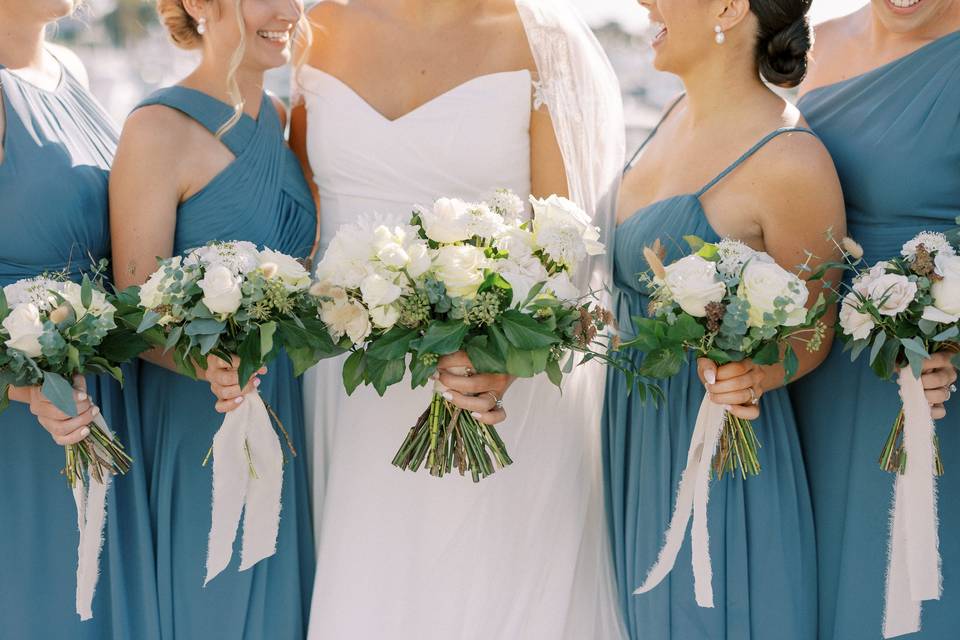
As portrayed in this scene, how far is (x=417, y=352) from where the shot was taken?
3.11m

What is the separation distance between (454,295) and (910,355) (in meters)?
1.32

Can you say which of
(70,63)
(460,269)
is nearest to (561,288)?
Answer: (460,269)

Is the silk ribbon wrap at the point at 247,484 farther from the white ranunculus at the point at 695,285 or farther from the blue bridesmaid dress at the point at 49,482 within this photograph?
the white ranunculus at the point at 695,285

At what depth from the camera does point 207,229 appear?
3648 millimetres

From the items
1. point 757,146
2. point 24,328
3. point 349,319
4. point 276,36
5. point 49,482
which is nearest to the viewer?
point 24,328

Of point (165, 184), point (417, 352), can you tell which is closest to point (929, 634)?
point (417, 352)

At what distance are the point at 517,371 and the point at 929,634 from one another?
1.59 m

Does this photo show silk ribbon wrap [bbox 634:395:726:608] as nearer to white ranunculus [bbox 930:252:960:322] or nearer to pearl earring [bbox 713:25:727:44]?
white ranunculus [bbox 930:252:960:322]

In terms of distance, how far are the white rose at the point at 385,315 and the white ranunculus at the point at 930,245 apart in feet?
5.01

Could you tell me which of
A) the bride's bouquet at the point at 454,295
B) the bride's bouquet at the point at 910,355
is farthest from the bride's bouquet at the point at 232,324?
the bride's bouquet at the point at 910,355

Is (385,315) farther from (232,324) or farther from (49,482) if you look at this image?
(49,482)

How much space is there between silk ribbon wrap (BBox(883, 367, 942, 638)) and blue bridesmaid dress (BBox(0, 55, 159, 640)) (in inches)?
96.3

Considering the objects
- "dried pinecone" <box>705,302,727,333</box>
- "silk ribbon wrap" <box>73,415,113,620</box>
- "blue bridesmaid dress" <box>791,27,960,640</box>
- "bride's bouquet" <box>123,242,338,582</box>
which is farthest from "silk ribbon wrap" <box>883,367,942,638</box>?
"silk ribbon wrap" <box>73,415,113,620</box>

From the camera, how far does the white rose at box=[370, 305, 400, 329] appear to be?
9.91 feet
